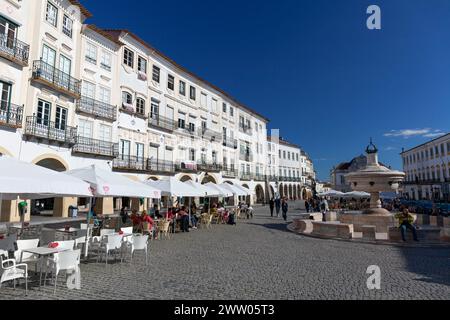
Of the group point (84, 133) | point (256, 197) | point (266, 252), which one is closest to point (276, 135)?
point (256, 197)

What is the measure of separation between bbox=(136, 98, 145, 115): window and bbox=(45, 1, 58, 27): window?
9.07m

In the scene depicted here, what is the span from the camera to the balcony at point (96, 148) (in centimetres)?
2161

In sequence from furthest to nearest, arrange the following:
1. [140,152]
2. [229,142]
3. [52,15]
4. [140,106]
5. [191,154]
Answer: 1. [229,142]
2. [191,154]
3. [140,106]
4. [140,152]
5. [52,15]

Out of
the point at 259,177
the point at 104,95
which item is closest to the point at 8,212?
the point at 104,95

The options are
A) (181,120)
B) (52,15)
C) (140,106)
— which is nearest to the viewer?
(52,15)

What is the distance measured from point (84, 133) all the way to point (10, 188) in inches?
722

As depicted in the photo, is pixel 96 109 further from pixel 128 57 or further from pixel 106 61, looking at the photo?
pixel 128 57

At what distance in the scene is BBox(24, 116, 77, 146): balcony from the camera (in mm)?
17859

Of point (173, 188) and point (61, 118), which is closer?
point (173, 188)

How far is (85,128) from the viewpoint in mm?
22656

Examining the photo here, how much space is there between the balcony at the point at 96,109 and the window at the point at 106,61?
304 cm

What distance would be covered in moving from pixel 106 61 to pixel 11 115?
10.0 m
